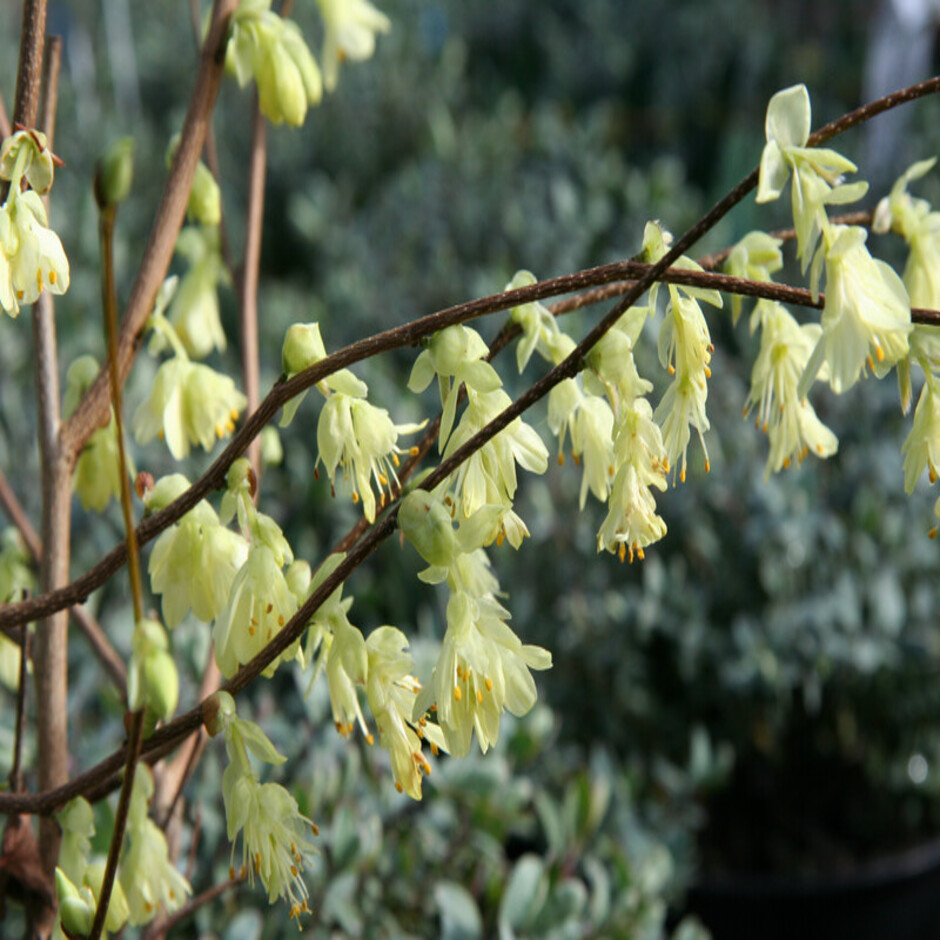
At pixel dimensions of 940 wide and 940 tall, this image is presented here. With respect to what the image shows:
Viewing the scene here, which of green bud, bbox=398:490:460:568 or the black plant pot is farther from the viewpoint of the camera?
the black plant pot

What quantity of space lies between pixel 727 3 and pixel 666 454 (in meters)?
4.70

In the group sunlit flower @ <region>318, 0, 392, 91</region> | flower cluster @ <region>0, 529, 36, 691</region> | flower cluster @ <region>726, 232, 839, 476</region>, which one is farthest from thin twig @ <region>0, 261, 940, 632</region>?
sunlit flower @ <region>318, 0, 392, 91</region>

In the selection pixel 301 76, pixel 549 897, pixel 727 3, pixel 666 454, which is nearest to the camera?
pixel 666 454

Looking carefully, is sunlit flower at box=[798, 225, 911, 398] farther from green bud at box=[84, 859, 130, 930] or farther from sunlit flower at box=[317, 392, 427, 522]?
green bud at box=[84, 859, 130, 930]

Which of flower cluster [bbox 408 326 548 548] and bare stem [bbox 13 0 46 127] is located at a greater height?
bare stem [bbox 13 0 46 127]

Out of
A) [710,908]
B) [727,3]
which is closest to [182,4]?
[727,3]

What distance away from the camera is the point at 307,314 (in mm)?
2713

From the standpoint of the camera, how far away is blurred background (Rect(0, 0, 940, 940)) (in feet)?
4.21

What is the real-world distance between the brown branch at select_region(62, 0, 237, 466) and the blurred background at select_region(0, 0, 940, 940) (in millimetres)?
369

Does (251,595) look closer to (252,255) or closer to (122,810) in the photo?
(122,810)

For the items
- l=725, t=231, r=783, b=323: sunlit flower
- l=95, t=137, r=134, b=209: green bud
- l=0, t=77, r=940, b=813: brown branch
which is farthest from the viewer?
l=725, t=231, r=783, b=323: sunlit flower

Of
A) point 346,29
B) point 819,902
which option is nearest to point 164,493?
point 346,29

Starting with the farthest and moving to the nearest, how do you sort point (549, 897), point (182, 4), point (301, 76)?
point (182, 4), point (549, 897), point (301, 76)

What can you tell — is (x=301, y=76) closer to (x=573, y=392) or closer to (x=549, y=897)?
(x=573, y=392)
